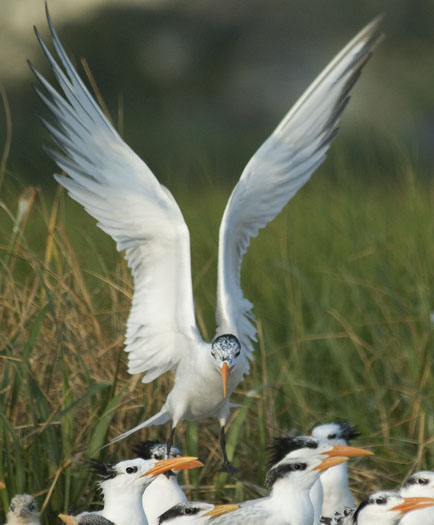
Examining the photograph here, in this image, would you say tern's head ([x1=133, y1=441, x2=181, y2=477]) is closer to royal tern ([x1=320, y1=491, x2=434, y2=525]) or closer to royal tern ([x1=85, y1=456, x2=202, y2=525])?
royal tern ([x1=85, y1=456, x2=202, y2=525])

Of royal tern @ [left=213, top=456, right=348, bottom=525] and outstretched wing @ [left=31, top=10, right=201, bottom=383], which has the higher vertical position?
outstretched wing @ [left=31, top=10, right=201, bottom=383]

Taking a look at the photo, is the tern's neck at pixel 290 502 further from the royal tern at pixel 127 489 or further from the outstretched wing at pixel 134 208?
the outstretched wing at pixel 134 208

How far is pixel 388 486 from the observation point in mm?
4656

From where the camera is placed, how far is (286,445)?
382 cm

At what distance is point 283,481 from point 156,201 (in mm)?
1064

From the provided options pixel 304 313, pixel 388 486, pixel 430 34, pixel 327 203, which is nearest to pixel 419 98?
pixel 430 34

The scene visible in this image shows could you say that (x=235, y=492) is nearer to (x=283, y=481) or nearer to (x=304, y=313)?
(x=283, y=481)

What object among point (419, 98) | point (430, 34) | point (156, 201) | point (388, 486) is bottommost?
point (388, 486)

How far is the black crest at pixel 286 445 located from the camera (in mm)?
3732

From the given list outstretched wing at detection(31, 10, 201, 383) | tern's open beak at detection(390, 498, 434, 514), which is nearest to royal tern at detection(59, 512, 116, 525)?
outstretched wing at detection(31, 10, 201, 383)

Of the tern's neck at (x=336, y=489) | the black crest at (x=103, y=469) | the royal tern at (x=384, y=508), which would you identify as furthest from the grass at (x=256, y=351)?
the royal tern at (x=384, y=508)

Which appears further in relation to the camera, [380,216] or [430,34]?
[430,34]

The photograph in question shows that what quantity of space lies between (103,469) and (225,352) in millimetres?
830

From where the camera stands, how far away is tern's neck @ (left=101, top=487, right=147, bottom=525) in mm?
3531
